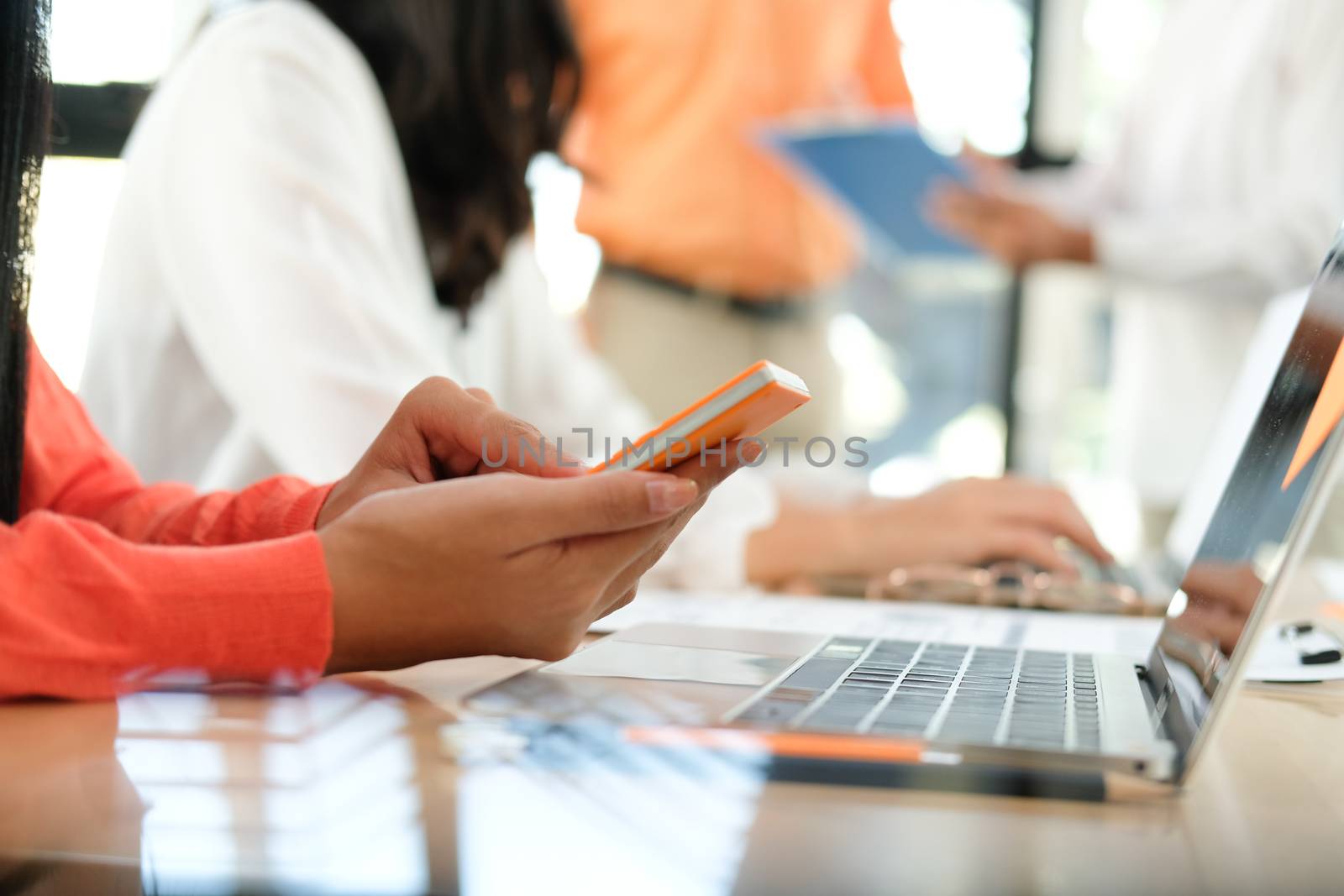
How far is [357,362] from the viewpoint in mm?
664

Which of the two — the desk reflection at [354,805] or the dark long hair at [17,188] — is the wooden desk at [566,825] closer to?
the desk reflection at [354,805]

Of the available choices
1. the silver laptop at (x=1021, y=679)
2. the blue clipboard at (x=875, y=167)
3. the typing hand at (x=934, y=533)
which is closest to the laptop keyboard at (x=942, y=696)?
the silver laptop at (x=1021, y=679)

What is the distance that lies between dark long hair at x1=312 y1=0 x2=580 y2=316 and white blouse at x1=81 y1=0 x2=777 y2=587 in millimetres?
30

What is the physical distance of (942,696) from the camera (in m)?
0.34

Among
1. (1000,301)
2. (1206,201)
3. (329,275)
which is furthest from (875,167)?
(1000,301)

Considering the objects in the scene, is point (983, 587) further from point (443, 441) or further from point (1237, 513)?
point (443, 441)

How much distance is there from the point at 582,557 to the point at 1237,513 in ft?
0.78

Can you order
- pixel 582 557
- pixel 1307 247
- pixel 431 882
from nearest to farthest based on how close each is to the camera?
pixel 431 882
pixel 582 557
pixel 1307 247

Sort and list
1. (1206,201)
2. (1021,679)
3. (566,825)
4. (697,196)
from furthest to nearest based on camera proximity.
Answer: (697,196) < (1206,201) < (1021,679) < (566,825)

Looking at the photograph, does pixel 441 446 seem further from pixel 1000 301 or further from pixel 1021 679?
pixel 1000 301

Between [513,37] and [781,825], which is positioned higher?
[513,37]

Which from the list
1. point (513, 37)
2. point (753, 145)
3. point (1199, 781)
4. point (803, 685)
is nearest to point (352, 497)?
point (803, 685)

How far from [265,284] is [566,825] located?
49cm

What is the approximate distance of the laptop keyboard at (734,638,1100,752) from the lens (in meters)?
0.29
